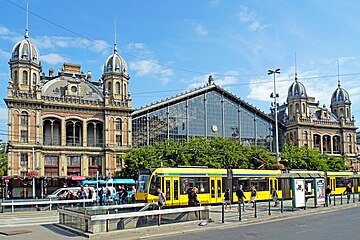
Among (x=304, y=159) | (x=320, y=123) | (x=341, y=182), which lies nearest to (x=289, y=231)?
(x=341, y=182)

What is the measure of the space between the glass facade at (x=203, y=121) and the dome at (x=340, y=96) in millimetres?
24019

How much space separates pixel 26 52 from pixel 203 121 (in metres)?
32.5

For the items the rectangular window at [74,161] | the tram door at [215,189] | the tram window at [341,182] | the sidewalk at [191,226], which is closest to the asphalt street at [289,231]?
the sidewalk at [191,226]

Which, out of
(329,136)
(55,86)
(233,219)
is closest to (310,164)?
(329,136)

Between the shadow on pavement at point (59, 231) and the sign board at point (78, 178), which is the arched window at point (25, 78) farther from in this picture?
the shadow on pavement at point (59, 231)

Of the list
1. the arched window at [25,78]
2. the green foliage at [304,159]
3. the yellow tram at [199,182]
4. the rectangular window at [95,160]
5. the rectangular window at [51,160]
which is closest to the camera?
the yellow tram at [199,182]

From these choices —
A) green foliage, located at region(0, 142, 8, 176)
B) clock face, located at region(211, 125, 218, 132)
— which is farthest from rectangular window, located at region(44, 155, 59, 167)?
clock face, located at region(211, 125, 218, 132)

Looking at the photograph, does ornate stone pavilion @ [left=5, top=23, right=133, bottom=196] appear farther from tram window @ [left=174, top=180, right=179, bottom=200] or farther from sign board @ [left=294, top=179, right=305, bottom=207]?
sign board @ [left=294, top=179, right=305, bottom=207]

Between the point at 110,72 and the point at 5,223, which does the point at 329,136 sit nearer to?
the point at 110,72

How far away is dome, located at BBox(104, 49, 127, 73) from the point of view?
7212 centimetres

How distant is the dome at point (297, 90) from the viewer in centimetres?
9175

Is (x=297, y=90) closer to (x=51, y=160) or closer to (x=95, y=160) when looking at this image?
(x=95, y=160)

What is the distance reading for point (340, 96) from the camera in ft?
331

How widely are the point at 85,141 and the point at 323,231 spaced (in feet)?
181
